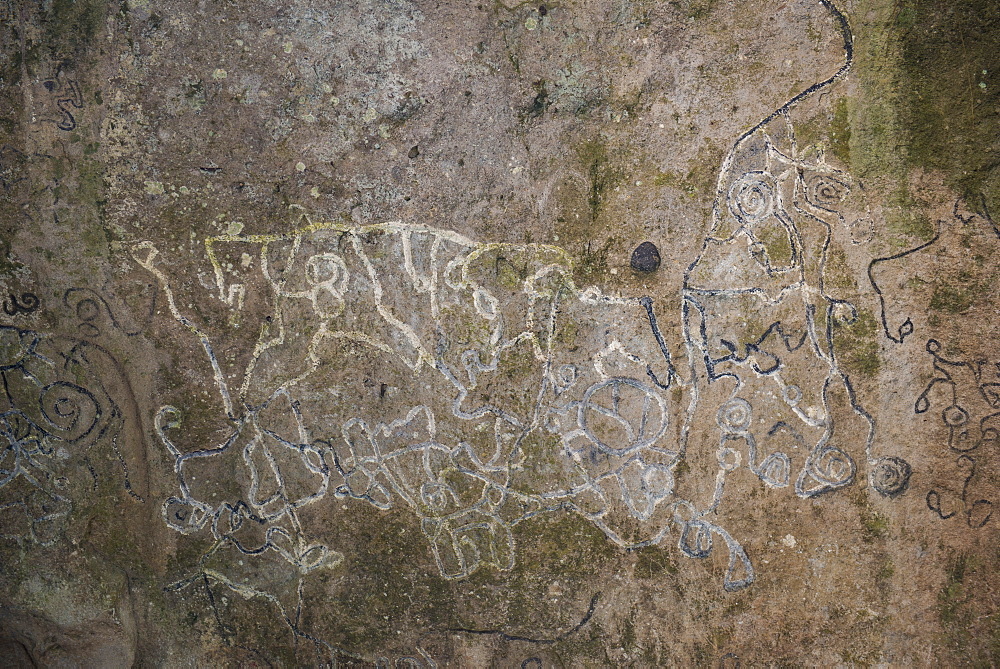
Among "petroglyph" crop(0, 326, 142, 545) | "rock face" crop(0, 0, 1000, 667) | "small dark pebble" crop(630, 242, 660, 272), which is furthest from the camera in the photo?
"petroglyph" crop(0, 326, 142, 545)

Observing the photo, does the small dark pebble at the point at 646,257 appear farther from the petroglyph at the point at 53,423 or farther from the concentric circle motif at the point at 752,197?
the petroglyph at the point at 53,423

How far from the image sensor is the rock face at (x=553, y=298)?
3.35 m

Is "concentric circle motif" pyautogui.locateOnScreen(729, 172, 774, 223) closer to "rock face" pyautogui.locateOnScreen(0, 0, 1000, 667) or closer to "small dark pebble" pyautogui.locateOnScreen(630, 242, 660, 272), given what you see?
"rock face" pyautogui.locateOnScreen(0, 0, 1000, 667)

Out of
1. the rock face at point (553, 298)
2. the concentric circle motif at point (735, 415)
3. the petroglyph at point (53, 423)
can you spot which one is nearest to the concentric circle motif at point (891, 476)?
the rock face at point (553, 298)

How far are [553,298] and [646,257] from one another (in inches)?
21.6

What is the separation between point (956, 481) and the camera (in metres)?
3.47

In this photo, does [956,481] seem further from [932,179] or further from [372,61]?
[372,61]

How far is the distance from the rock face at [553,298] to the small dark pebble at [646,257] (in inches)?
0.6

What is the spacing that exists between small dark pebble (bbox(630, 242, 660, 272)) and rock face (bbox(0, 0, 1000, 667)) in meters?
0.02

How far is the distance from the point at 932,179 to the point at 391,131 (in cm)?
284

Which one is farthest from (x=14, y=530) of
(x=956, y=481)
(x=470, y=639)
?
(x=956, y=481)

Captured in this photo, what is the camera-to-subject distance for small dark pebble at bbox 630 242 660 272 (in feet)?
11.4

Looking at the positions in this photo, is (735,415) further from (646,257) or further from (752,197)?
(752,197)

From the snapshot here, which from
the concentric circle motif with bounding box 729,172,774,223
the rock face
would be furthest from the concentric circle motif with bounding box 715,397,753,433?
the concentric circle motif with bounding box 729,172,774,223
